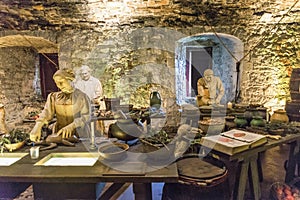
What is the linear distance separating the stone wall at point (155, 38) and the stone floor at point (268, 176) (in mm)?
1411

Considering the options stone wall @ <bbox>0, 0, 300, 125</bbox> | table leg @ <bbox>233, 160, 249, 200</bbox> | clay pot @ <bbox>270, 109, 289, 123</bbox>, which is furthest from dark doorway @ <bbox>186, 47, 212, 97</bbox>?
table leg @ <bbox>233, 160, 249, 200</bbox>

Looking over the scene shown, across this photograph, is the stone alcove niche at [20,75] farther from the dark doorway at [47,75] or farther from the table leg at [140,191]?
the table leg at [140,191]

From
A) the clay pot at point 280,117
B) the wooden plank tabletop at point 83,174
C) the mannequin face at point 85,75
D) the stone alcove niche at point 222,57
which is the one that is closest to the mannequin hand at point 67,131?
the wooden plank tabletop at point 83,174

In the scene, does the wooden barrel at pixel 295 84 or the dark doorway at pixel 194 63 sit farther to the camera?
the dark doorway at pixel 194 63

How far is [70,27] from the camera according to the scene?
4.17 m

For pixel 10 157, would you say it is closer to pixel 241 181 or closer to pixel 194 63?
pixel 241 181

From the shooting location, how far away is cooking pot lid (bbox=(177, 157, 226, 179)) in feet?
4.13

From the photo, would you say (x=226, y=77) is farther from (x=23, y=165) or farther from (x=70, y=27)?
(x=23, y=165)

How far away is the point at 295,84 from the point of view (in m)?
3.80

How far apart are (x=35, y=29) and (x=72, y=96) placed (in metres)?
2.96

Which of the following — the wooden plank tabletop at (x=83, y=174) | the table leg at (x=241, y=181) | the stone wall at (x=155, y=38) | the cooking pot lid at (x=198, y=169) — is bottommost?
the table leg at (x=241, y=181)

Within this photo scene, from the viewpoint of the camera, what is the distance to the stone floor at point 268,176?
2102 mm

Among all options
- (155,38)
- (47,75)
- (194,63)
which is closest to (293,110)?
(155,38)

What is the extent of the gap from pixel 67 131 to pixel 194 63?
5.38 metres
